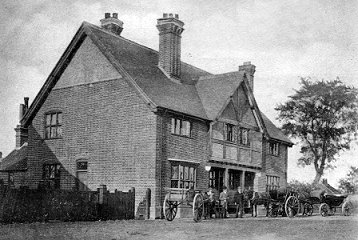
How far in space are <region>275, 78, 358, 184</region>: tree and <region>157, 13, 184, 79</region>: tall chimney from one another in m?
22.4

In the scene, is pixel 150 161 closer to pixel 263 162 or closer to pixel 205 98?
pixel 205 98

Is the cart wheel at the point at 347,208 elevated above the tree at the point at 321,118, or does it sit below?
below

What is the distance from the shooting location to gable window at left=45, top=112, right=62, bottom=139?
90.4 feet

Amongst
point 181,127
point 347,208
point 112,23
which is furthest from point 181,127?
point 347,208

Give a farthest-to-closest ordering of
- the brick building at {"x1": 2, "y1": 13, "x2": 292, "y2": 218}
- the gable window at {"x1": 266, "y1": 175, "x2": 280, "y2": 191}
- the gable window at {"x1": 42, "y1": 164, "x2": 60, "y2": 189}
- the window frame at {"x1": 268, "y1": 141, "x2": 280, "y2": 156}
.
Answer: the window frame at {"x1": 268, "y1": 141, "x2": 280, "y2": 156}, the gable window at {"x1": 266, "y1": 175, "x2": 280, "y2": 191}, the gable window at {"x1": 42, "y1": 164, "x2": 60, "y2": 189}, the brick building at {"x1": 2, "y1": 13, "x2": 292, "y2": 218}

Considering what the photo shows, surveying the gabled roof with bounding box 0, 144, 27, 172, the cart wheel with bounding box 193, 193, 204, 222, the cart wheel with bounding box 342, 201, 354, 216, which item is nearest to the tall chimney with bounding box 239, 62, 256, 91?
the cart wheel with bounding box 342, 201, 354, 216

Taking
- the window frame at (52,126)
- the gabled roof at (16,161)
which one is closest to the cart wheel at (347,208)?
the window frame at (52,126)

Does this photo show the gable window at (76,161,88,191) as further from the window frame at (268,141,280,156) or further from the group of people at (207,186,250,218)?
the window frame at (268,141,280,156)

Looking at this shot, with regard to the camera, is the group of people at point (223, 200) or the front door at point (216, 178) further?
the front door at point (216, 178)

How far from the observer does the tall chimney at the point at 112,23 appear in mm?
30094

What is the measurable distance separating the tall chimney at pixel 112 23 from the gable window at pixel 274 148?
1326 centimetres

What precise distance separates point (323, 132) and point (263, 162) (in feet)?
51.6

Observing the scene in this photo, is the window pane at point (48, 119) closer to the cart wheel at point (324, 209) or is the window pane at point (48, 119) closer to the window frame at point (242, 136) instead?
the window frame at point (242, 136)

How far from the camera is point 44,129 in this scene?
28250 millimetres
